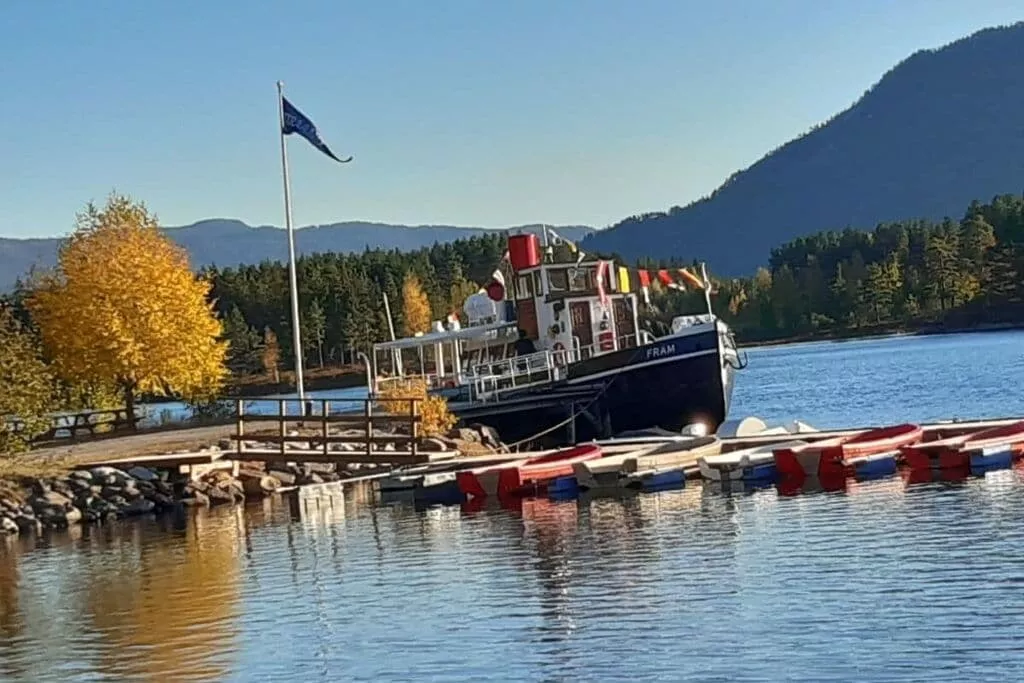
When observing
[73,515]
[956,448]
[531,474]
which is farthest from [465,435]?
[956,448]

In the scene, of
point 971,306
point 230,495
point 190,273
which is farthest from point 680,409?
point 971,306

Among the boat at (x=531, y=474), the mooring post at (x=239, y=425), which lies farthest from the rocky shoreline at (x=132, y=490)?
the boat at (x=531, y=474)

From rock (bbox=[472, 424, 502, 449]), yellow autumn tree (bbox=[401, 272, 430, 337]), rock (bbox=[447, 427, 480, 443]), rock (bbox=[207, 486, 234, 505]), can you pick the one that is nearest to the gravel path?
rock (bbox=[207, 486, 234, 505])

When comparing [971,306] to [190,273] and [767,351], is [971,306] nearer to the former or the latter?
[767,351]

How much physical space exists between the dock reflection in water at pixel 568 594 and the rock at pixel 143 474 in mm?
6202

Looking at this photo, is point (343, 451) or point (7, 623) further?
point (343, 451)

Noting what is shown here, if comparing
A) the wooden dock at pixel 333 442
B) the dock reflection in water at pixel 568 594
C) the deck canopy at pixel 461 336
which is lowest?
the dock reflection in water at pixel 568 594

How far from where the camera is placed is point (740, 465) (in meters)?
29.5

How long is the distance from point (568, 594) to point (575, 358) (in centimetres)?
2528

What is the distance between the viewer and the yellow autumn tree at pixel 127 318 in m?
44.8

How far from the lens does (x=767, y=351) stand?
456 feet

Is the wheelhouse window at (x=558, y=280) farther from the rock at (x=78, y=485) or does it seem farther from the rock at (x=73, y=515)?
the rock at (x=73, y=515)

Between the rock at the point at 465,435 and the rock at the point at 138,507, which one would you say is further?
the rock at the point at 465,435

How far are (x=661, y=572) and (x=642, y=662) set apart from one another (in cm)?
490
